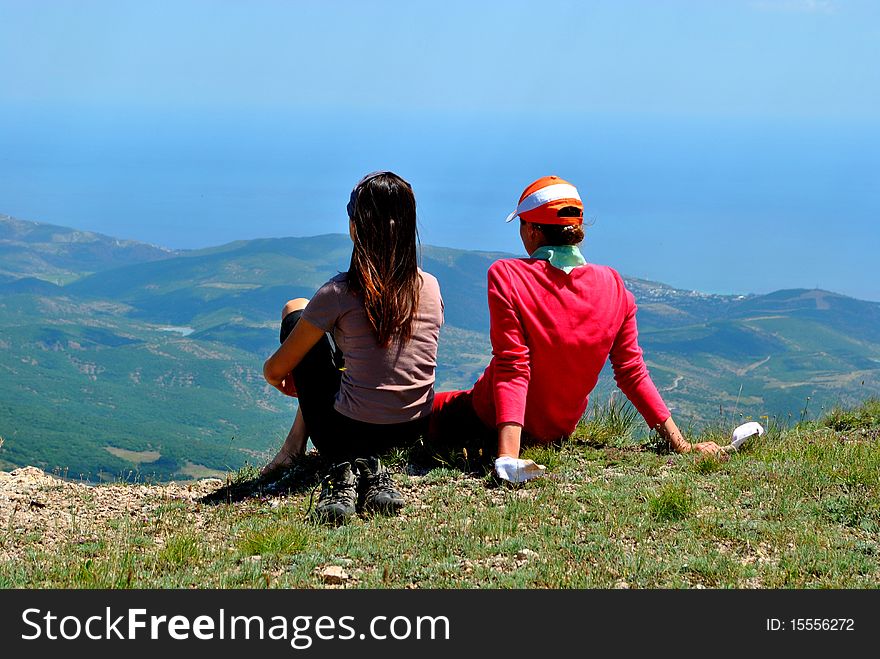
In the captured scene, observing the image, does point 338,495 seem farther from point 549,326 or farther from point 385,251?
point 549,326

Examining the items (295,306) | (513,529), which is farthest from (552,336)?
(295,306)

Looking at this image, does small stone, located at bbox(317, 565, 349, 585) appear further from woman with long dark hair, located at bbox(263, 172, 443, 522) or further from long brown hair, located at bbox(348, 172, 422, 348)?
long brown hair, located at bbox(348, 172, 422, 348)

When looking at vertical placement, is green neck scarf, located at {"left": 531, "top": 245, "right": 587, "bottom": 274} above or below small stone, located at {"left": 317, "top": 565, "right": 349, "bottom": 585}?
above

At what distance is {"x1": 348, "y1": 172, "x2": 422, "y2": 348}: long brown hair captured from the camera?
544 centimetres

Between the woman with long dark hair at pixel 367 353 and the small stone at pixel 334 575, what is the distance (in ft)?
3.01

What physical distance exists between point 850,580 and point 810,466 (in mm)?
1984

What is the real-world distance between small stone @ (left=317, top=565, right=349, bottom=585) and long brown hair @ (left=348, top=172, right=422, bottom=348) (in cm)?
177

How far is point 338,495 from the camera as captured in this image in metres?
5.35

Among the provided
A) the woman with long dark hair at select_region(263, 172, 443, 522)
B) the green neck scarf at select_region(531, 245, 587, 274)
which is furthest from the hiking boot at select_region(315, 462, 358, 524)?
the green neck scarf at select_region(531, 245, 587, 274)

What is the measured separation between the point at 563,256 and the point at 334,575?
106 inches

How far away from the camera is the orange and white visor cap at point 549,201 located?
19.1 feet

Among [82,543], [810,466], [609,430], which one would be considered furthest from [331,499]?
[810,466]

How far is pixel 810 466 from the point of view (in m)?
5.92
